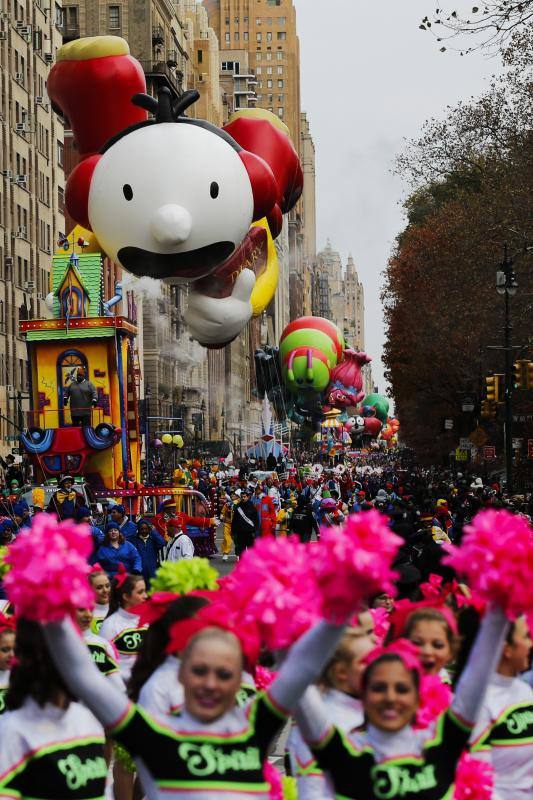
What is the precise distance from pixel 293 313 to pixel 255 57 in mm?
27968

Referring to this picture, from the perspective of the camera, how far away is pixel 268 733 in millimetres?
4566

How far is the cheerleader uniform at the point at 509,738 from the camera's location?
572 centimetres

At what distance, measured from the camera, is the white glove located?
18109mm

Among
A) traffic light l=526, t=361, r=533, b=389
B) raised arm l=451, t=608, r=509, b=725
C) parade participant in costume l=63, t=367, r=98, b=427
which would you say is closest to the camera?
raised arm l=451, t=608, r=509, b=725

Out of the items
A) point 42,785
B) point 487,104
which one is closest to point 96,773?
→ point 42,785

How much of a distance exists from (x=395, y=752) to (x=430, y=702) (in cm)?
32

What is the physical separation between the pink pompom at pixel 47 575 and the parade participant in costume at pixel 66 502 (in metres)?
15.8

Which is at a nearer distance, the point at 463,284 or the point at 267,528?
the point at 267,528

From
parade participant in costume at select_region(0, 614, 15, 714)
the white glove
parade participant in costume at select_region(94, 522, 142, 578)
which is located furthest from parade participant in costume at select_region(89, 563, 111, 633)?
the white glove

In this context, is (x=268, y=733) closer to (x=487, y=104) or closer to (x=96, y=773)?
(x=96, y=773)

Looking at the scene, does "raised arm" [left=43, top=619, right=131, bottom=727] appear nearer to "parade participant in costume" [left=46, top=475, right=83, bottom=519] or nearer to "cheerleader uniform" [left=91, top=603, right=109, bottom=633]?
"cheerleader uniform" [left=91, top=603, right=109, bottom=633]

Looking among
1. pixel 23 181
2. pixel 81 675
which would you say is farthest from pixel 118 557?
pixel 23 181

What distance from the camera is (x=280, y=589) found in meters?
4.33

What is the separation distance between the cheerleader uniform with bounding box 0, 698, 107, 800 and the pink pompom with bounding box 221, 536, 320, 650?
3.03 ft
